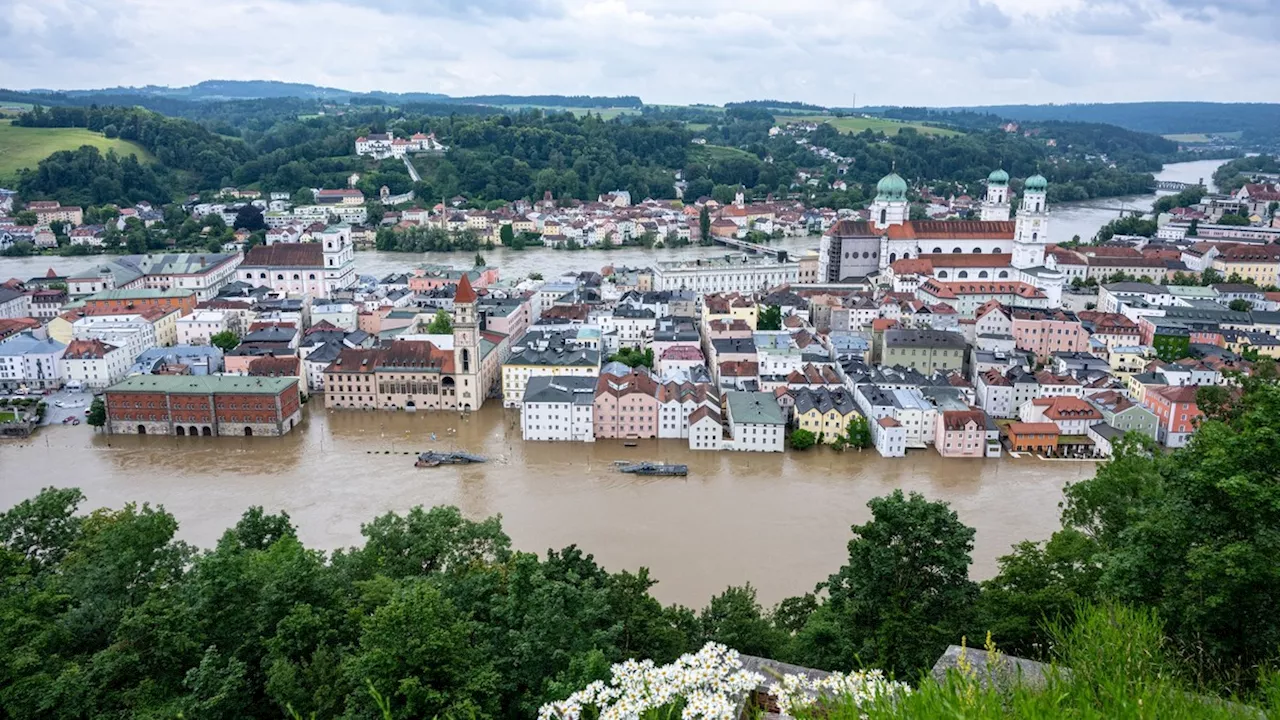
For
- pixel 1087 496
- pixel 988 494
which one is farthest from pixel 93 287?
pixel 1087 496

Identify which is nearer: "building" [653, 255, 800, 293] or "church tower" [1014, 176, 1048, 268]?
"church tower" [1014, 176, 1048, 268]

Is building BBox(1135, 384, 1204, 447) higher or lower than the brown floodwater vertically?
higher

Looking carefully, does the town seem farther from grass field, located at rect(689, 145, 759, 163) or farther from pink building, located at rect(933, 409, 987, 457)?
grass field, located at rect(689, 145, 759, 163)

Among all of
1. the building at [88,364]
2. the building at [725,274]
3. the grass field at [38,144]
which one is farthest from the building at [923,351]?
the grass field at [38,144]

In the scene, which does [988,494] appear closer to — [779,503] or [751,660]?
[779,503]

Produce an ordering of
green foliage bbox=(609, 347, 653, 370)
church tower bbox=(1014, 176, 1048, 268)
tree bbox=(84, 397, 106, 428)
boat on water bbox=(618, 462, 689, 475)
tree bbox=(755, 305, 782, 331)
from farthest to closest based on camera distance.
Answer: church tower bbox=(1014, 176, 1048, 268) < tree bbox=(755, 305, 782, 331) < green foliage bbox=(609, 347, 653, 370) < tree bbox=(84, 397, 106, 428) < boat on water bbox=(618, 462, 689, 475)

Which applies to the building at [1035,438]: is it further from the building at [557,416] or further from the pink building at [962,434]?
the building at [557,416]

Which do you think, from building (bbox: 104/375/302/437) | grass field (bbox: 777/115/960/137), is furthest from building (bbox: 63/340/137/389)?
grass field (bbox: 777/115/960/137)
